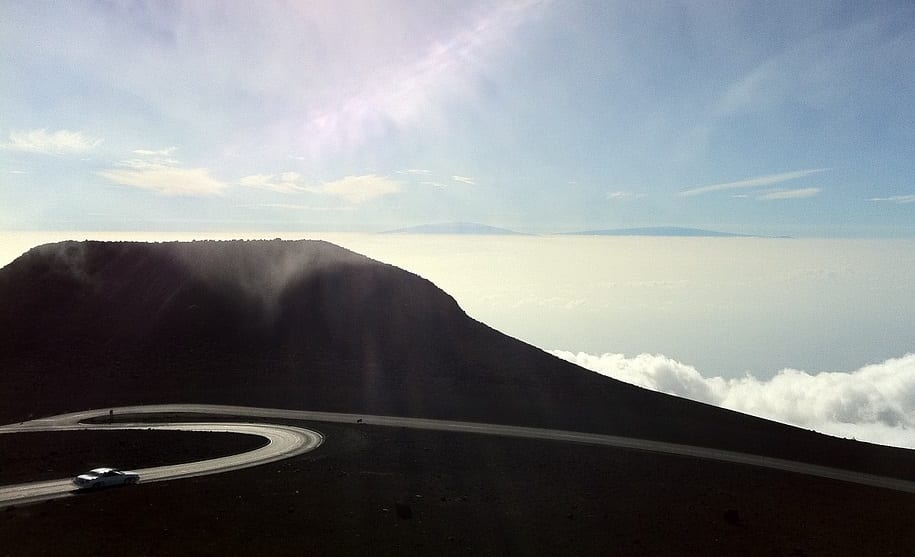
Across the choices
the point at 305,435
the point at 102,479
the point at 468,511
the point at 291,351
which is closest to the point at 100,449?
the point at 102,479

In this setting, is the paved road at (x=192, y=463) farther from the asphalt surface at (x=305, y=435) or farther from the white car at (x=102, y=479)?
the white car at (x=102, y=479)

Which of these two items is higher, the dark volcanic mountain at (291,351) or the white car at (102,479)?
the dark volcanic mountain at (291,351)

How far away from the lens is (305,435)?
57.9 meters

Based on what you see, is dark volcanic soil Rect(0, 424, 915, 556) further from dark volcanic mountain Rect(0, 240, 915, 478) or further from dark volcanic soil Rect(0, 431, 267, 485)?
dark volcanic mountain Rect(0, 240, 915, 478)

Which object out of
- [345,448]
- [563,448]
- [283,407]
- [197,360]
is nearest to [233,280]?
[197,360]

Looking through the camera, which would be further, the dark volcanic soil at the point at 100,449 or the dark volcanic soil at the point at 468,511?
the dark volcanic soil at the point at 100,449

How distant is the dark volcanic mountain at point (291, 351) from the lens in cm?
7219

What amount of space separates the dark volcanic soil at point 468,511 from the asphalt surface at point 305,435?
11.2 ft

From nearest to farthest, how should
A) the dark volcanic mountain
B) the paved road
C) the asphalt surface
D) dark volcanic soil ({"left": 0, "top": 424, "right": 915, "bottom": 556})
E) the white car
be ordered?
1. dark volcanic soil ({"left": 0, "top": 424, "right": 915, "bottom": 556})
2. the paved road
3. the white car
4. the asphalt surface
5. the dark volcanic mountain

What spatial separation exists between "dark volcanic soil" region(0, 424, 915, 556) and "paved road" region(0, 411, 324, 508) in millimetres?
2278

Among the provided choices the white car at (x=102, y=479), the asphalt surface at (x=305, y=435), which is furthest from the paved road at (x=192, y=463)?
the white car at (x=102, y=479)

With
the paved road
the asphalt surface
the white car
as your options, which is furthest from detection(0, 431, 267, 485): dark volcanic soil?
the white car

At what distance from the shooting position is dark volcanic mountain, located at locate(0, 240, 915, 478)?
7219 centimetres

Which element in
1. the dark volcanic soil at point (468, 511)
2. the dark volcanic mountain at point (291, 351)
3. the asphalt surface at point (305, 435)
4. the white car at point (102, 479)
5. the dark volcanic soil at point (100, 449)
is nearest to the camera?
the dark volcanic soil at point (468, 511)
